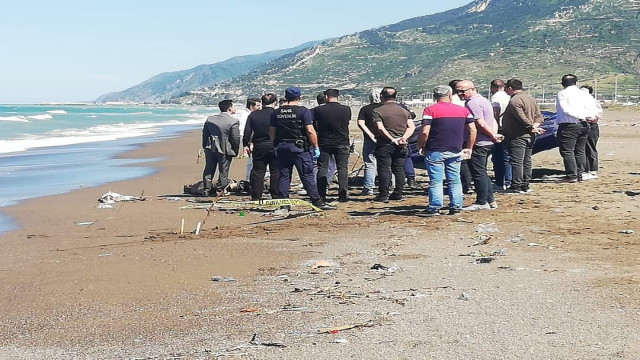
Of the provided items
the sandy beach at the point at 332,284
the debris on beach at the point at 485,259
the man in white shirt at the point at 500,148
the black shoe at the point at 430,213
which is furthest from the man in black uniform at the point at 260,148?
the debris on beach at the point at 485,259

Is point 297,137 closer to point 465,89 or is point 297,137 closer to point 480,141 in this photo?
point 465,89

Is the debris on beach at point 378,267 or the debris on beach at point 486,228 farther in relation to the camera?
the debris on beach at point 486,228

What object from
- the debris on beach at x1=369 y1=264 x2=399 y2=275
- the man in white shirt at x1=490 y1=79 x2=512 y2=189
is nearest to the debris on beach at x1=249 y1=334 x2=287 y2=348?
the debris on beach at x1=369 y1=264 x2=399 y2=275

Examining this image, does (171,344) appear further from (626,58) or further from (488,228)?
(626,58)

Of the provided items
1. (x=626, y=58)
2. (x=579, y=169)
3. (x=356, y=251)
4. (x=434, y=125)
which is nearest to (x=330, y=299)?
(x=356, y=251)

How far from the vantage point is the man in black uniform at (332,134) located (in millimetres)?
11758

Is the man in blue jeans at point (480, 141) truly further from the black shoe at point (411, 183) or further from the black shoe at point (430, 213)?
the black shoe at point (411, 183)

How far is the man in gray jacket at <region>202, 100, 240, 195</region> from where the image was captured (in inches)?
530

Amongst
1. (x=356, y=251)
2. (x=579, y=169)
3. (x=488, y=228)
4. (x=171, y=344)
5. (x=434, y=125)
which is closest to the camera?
(x=171, y=344)

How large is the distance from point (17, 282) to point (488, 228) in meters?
4.73

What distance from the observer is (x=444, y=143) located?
1015 cm

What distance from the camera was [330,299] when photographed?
19.5 ft

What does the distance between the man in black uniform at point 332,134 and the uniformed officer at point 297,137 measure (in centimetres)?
48

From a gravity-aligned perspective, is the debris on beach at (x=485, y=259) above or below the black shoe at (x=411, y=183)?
above
